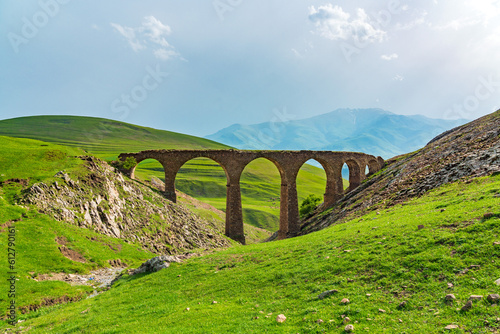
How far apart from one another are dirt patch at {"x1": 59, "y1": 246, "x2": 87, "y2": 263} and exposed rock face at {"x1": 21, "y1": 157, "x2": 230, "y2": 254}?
172 inches

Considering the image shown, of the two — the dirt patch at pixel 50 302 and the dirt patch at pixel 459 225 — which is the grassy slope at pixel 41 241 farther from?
Answer: the dirt patch at pixel 459 225

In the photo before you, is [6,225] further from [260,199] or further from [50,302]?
[260,199]

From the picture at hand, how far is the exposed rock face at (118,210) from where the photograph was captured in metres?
26.8

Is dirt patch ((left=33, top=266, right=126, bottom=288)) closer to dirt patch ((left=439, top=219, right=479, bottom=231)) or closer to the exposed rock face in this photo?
the exposed rock face

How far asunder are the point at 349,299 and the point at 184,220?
108 ft

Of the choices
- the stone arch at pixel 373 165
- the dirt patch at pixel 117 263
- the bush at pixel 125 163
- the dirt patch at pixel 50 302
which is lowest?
the dirt patch at pixel 50 302

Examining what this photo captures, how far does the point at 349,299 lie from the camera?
962cm

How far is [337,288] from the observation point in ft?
35.0

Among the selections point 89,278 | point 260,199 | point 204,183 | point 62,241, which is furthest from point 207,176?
point 89,278

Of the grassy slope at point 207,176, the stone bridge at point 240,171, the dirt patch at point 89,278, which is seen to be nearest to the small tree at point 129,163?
the stone bridge at point 240,171

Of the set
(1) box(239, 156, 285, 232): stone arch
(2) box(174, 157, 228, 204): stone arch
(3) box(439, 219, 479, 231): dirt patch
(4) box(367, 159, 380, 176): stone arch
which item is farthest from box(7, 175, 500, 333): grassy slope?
(2) box(174, 157, 228, 204): stone arch

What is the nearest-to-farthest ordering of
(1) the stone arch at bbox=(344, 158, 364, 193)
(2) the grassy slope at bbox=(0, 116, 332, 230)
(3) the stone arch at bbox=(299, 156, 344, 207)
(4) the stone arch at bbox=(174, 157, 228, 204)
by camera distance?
(3) the stone arch at bbox=(299, 156, 344, 207)
(1) the stone arch at bbox=(344, 158, 364, 193)
(2) the grassy slope at bbox=(0, 116, 332, 230)
(4) the stone arch at bbox=(174, 157, 228, 204)

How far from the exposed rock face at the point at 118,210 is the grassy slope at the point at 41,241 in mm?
1520

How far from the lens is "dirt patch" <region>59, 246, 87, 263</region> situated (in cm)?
2235
